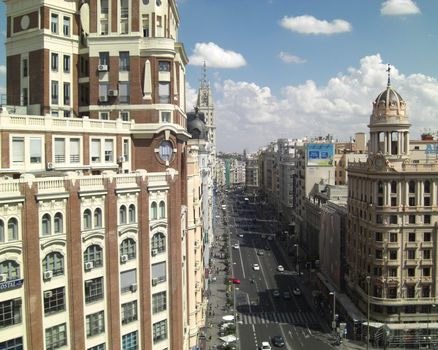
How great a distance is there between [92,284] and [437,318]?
206 ft

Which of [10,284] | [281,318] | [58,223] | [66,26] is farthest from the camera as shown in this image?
[281,318]

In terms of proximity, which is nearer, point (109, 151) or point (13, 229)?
point (13, 229)

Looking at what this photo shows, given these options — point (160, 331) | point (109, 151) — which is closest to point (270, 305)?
point (160, 331)

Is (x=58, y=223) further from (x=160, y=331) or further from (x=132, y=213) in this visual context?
(x=160, y=331)

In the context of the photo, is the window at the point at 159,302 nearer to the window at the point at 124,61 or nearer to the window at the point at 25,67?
the window at the point at 124,61

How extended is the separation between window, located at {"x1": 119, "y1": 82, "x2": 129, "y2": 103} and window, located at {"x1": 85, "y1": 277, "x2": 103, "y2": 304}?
17296 millimetres

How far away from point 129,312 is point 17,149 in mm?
15937

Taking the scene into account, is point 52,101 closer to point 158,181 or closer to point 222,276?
point 158,181

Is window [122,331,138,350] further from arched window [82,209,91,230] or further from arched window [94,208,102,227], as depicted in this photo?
arched window [82,209,91,230]

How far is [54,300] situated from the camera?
3391 cm

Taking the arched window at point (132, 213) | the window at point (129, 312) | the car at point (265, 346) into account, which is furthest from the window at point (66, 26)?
the car at point (265, 346)

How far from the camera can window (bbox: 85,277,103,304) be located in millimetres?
36281

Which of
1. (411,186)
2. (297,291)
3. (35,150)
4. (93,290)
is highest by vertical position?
(35,150)

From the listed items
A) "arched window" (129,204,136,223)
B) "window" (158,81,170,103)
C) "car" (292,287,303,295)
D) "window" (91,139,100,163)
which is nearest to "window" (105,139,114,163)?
"window" (91,139,100,163)
